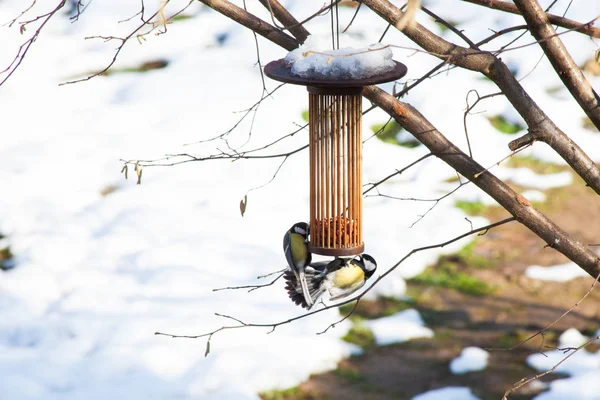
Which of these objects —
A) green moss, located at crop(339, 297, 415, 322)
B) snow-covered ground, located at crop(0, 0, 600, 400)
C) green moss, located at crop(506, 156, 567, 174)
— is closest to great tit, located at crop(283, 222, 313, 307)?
snow-covered ground, located at crop(0, 0, 600, 400)

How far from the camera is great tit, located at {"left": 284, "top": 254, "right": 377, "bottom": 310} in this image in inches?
104

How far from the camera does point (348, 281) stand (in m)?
2.65

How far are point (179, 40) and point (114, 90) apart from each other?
1.30 m

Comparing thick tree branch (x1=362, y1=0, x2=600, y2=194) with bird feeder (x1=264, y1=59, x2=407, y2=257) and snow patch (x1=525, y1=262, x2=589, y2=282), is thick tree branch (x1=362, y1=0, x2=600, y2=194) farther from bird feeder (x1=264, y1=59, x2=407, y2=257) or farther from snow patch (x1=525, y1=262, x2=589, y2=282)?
snow patch (x1=525, y1=262, x2=589, y2=282)

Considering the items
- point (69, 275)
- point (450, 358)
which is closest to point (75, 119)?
point (69, 275)

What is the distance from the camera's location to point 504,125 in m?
7.62

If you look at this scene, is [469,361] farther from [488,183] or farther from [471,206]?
[488,183]

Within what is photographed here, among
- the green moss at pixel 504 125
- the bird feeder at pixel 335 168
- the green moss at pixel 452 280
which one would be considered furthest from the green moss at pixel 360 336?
the green moss at pixel 504 125

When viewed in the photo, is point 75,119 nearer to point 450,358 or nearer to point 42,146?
point 42,146

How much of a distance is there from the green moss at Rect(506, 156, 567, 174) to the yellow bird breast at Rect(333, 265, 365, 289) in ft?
15.3

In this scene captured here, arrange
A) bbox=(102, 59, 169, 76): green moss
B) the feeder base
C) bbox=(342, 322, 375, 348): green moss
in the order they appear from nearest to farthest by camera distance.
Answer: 1. the feeder base
2. bbox=(342, 322, 375, 348): green moss
3. bbox=(102, 59, 169, 76): green moss

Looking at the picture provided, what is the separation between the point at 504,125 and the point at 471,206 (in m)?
1.56

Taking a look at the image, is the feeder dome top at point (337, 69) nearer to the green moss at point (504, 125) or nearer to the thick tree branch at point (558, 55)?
the thick tree branch at point (558, 55)

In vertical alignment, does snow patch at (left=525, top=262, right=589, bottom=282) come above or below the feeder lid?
above
